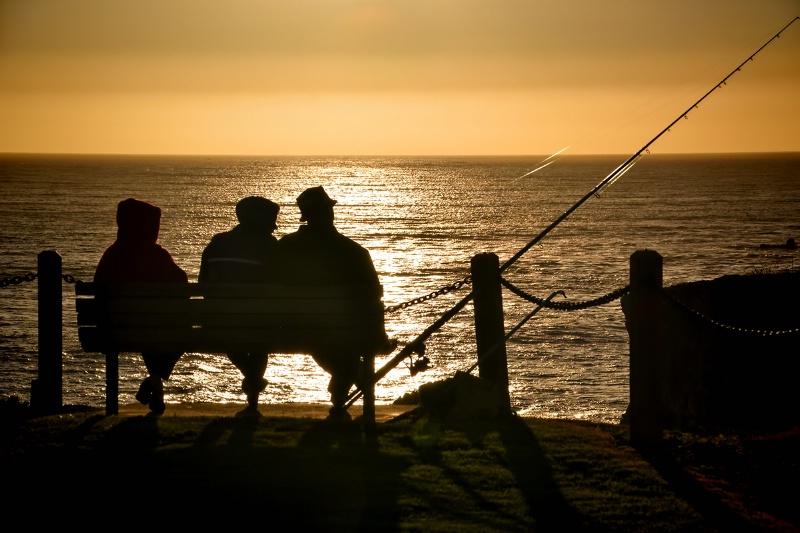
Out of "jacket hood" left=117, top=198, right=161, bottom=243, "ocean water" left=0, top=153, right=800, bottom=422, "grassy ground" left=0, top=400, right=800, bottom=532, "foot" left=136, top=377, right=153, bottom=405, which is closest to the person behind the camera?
"grassy ground" left=0, top=400, right=800, bottom=532

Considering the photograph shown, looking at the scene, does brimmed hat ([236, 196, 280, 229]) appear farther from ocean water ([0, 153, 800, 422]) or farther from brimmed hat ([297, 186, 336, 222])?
ocean water ([0, 153, 800, 422])

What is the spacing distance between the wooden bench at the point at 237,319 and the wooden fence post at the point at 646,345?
165 cm

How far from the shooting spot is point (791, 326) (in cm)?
1198

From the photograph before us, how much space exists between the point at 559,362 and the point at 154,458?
18705 mm

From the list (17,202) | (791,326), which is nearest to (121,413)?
(791,326)

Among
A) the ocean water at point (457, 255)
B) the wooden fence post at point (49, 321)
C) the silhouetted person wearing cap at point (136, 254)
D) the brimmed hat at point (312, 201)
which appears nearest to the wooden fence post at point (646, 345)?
the brimmed hat at point (312, 201)

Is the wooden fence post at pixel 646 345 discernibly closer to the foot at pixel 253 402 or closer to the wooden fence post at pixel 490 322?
the wooden fence post at pixel 490 322

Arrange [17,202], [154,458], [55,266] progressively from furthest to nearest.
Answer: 1. [17,202]
2. [55,266]
3. [154,458]

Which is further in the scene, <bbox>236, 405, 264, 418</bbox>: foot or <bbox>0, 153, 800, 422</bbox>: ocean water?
<bbox>0, 153, 800, 422</bbox>: ocean water

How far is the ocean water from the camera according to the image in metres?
21.8

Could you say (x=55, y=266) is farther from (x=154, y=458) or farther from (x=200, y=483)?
(x=200, y=483)

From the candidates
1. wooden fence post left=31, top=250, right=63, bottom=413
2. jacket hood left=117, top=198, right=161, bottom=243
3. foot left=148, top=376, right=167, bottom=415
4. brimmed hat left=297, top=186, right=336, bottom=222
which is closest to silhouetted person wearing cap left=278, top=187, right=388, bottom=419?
brimmed hat left=297, top=186, right=336, bottom=222

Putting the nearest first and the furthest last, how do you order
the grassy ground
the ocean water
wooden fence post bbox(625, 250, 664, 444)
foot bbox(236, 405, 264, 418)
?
the grassy ground
wooden fence post bbox(625, 250, 664, 444)
foot bbox(236, 405, 264, 418)
the ocean water

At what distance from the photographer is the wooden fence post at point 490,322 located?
27.4ft
